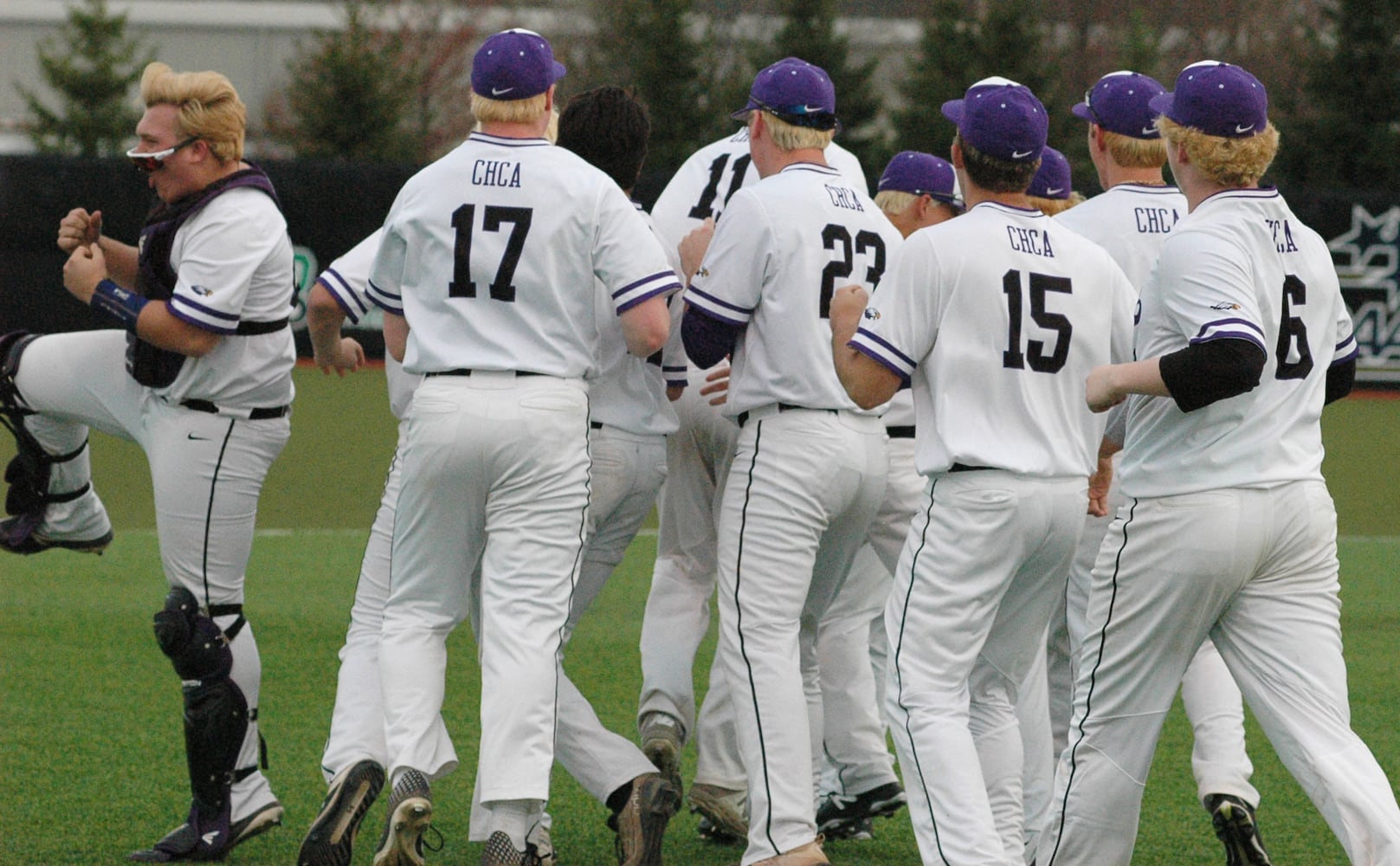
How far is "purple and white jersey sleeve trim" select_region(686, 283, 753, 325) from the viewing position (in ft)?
16.7

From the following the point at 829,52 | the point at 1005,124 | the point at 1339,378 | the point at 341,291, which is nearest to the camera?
the point at 1005,124

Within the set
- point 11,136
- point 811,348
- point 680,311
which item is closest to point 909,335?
point 811,348

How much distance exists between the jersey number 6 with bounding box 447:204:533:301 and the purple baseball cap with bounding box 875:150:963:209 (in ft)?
5.52

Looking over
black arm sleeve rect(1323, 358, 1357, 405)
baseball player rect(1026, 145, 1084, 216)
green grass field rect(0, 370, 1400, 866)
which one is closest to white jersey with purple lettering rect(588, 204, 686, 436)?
green grass field rect(0, 370, 1400, 866)

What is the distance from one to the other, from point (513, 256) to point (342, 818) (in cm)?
156

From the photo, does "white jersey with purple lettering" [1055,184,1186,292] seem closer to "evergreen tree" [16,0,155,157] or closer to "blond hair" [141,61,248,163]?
"blond hair" [141,61,248,163]

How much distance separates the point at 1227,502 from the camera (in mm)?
4070

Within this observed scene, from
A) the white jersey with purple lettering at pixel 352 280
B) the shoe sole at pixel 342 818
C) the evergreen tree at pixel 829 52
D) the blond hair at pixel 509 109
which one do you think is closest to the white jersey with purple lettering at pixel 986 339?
the blond hair at pixel 509 109

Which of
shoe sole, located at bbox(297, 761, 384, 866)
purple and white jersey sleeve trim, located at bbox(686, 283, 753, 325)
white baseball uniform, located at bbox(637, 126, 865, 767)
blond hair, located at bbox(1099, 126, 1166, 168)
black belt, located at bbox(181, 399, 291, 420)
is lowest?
shoe sole, located at bbox(297, 761, 384, 866)

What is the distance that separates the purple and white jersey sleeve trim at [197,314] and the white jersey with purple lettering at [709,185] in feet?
5.25

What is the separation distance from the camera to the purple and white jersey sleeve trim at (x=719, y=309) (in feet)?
16.7

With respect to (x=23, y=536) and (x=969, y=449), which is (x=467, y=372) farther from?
(x=23, y=536)

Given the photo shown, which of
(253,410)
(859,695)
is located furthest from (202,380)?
(859,695)

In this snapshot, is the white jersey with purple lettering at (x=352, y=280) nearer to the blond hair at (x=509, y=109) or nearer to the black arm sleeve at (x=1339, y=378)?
the blond hair at (x=509, y=109)
